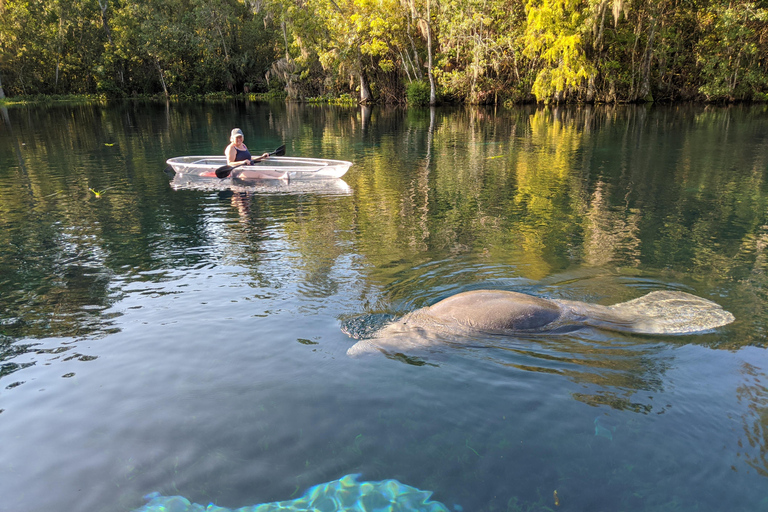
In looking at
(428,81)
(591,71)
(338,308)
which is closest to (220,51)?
(428,81)

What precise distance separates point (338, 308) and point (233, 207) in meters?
7.07

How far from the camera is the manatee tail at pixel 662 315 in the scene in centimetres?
588

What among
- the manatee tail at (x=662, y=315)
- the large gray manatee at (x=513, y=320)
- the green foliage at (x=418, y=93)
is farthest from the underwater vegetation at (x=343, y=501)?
the green foliage at (x=418, y=93)

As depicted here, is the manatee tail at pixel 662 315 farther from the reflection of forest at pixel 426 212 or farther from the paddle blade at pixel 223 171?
the paddle blade at pixel 223 171

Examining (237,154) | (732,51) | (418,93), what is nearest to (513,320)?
(237,154)

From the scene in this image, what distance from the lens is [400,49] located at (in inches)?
1781

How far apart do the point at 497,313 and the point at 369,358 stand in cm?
160

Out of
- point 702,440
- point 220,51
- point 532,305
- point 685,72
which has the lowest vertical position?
point 702,440

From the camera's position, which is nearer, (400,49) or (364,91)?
(400,49)

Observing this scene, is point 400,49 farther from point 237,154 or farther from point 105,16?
point 105,16

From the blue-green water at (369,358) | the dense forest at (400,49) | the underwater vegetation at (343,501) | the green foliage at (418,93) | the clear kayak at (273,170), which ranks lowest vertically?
the underwater vegetation at (343,501)

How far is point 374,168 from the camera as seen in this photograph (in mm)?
17578

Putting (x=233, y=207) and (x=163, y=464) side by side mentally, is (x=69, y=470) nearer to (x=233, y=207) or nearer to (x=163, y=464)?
(x=163, y=464)

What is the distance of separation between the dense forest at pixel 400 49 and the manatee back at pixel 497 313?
34507 millimetres
